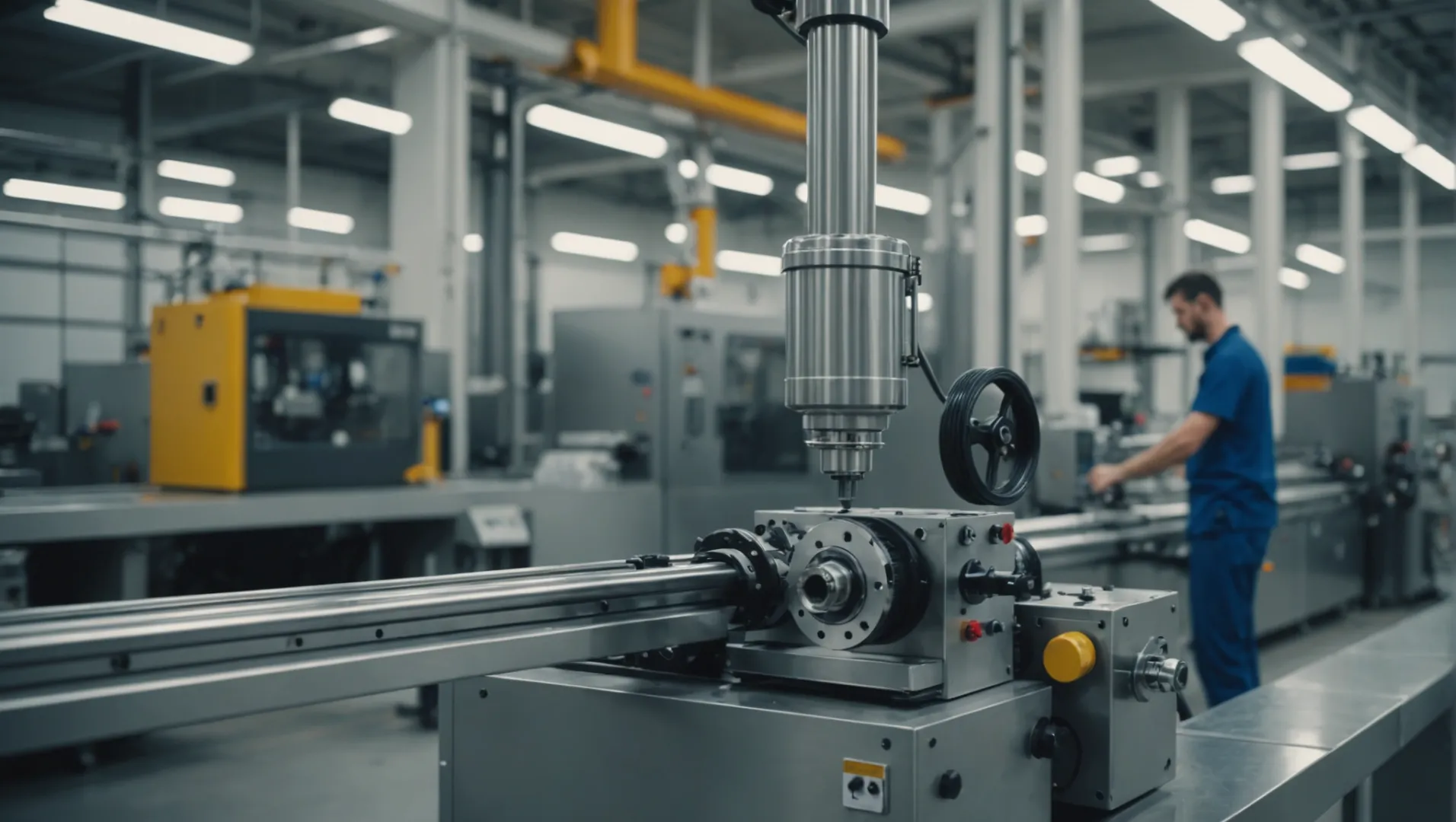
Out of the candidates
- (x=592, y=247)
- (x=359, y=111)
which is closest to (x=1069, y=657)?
(x=359, y=111)

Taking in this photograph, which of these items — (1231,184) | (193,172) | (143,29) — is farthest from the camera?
(1231,184)

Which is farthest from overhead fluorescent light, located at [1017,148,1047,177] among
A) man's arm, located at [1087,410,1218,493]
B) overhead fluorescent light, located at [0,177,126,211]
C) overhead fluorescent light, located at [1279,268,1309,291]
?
overhead fluorescent light, located at [0,177,126,211]

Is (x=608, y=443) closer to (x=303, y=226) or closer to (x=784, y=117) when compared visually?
(x=784, y=117)

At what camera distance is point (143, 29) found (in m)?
4.72

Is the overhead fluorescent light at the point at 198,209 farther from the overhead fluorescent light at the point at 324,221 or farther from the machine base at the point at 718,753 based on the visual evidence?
the machine base at the point at 718,753

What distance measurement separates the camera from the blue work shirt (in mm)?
2955

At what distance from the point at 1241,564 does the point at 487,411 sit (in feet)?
12.3

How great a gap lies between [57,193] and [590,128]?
421 cm

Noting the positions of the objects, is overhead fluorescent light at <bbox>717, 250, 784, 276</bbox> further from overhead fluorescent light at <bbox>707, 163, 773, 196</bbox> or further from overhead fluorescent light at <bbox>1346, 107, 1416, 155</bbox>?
overhead fluorescent light at <bbox>1346, 107, 1416, 155</bbox>

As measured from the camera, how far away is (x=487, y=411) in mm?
5777

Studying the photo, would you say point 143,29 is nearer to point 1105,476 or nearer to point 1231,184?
point 1105,476

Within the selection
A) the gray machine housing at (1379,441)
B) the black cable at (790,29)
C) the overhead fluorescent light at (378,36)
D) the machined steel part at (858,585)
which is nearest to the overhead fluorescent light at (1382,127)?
the gray machine housing at (1379,441)

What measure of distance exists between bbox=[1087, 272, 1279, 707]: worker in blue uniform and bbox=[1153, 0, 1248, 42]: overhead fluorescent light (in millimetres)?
1638

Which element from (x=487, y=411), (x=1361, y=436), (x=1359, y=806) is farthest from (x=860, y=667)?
(x=1361, y=436)
